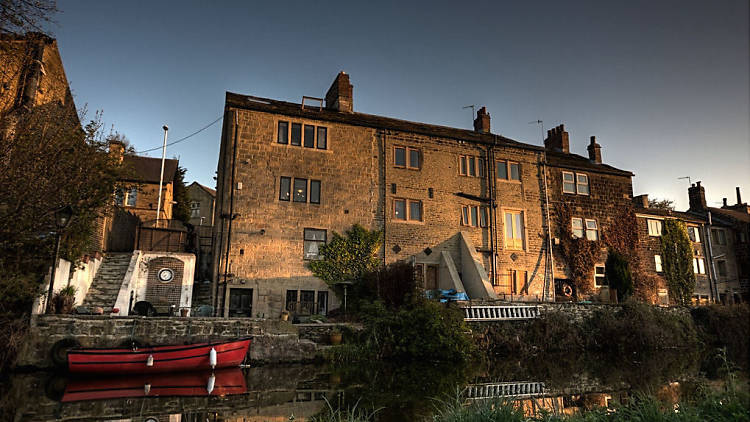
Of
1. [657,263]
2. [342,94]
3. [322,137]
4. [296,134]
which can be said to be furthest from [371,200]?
[657,263]

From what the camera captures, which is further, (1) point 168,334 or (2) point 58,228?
(1) point 168,334

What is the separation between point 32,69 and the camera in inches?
691

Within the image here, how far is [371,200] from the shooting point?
23.5 metres

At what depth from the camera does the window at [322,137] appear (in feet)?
76.2

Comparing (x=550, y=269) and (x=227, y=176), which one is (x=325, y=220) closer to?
(x=227, y=176)

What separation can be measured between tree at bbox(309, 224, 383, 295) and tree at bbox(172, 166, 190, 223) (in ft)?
63.3

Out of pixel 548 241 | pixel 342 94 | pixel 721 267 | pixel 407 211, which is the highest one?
pixel 342 94

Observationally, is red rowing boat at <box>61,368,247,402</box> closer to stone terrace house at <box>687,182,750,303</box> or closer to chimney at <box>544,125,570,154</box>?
chimney at <box>544,125,570,154</box>

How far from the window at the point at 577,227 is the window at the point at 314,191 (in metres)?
14.5

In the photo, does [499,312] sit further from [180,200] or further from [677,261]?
[180,200]

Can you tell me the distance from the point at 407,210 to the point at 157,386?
14.6 meters

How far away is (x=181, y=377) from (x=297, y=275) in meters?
8.45

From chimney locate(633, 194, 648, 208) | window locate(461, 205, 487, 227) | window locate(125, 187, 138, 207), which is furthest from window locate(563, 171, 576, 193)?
window locate(125, 187, 138, 207)

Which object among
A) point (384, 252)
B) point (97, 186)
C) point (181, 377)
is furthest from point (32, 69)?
point (384, 252)
